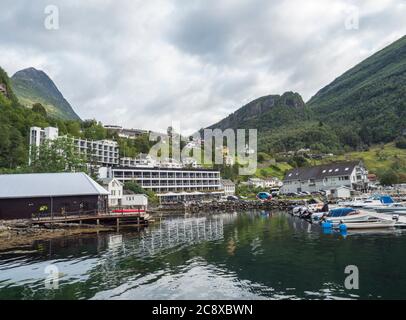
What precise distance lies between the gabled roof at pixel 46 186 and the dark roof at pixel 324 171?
76646 millimetres

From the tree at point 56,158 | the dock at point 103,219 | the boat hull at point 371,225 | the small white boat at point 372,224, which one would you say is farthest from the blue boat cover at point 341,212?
the tree at point 56,158

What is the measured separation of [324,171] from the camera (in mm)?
106688

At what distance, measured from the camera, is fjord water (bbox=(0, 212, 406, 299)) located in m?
17.9

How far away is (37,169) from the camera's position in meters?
72.1

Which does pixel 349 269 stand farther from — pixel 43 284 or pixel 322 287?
pixel 43 284

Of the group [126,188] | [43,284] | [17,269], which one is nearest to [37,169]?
[126,188]

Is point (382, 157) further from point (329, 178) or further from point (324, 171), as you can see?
point (329, 178)

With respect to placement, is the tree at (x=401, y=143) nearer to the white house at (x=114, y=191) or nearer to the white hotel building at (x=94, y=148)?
the white hotel building at (x=94, y=148)

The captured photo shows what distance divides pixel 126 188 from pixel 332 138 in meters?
149

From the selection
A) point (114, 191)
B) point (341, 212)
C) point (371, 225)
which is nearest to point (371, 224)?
point (371, 225)

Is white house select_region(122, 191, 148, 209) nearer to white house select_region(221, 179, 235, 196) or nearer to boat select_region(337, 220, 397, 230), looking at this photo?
white house select_region(221, 179, 235, 196)

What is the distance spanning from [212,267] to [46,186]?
118 feet

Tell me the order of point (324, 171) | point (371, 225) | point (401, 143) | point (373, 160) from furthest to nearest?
point (401, 143)
point (373, 160)
point (324, 171)
point (371, 225)
